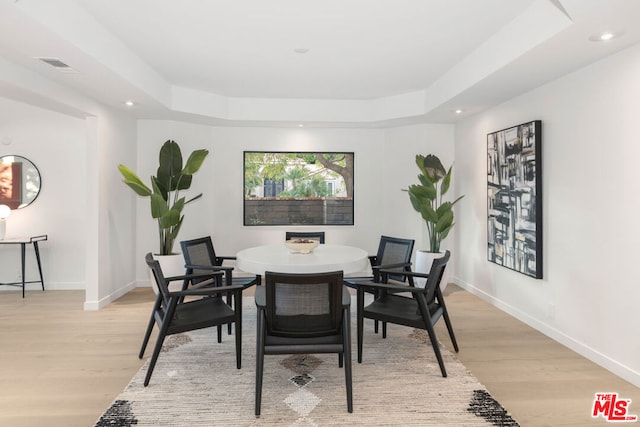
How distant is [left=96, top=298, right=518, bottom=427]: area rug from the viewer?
2340 millimetres

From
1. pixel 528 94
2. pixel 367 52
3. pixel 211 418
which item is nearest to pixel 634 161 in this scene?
pixel 528 94

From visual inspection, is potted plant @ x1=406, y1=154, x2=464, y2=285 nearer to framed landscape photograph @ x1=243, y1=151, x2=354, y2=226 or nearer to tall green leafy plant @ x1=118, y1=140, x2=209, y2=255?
framed landscape photograph @ x1=243, y1=151, x2=354, y2=226

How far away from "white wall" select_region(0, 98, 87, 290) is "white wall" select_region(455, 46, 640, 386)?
17.9 feet

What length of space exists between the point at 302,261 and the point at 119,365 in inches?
63.7

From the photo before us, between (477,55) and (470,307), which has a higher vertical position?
(477,55)

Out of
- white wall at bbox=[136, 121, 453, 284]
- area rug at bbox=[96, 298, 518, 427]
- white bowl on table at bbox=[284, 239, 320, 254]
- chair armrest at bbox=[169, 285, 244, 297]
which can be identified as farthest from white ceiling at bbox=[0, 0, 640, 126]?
area rug at bbox=[96, 298, 518, 427]

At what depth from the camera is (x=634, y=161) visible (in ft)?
9.27

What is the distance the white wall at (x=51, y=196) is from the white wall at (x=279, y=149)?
0.78 m

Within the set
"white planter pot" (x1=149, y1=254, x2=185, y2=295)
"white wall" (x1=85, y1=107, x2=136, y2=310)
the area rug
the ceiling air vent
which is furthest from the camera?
"white planter pot" (x1=149, y1=254, x2=185, y2=295)

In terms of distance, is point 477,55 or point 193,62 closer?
point 477,55

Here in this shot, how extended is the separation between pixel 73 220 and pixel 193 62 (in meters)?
2.93

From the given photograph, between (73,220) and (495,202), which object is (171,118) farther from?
(495,202)

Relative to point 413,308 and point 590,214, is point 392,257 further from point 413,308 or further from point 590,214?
point 590,214

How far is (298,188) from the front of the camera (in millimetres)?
6195
